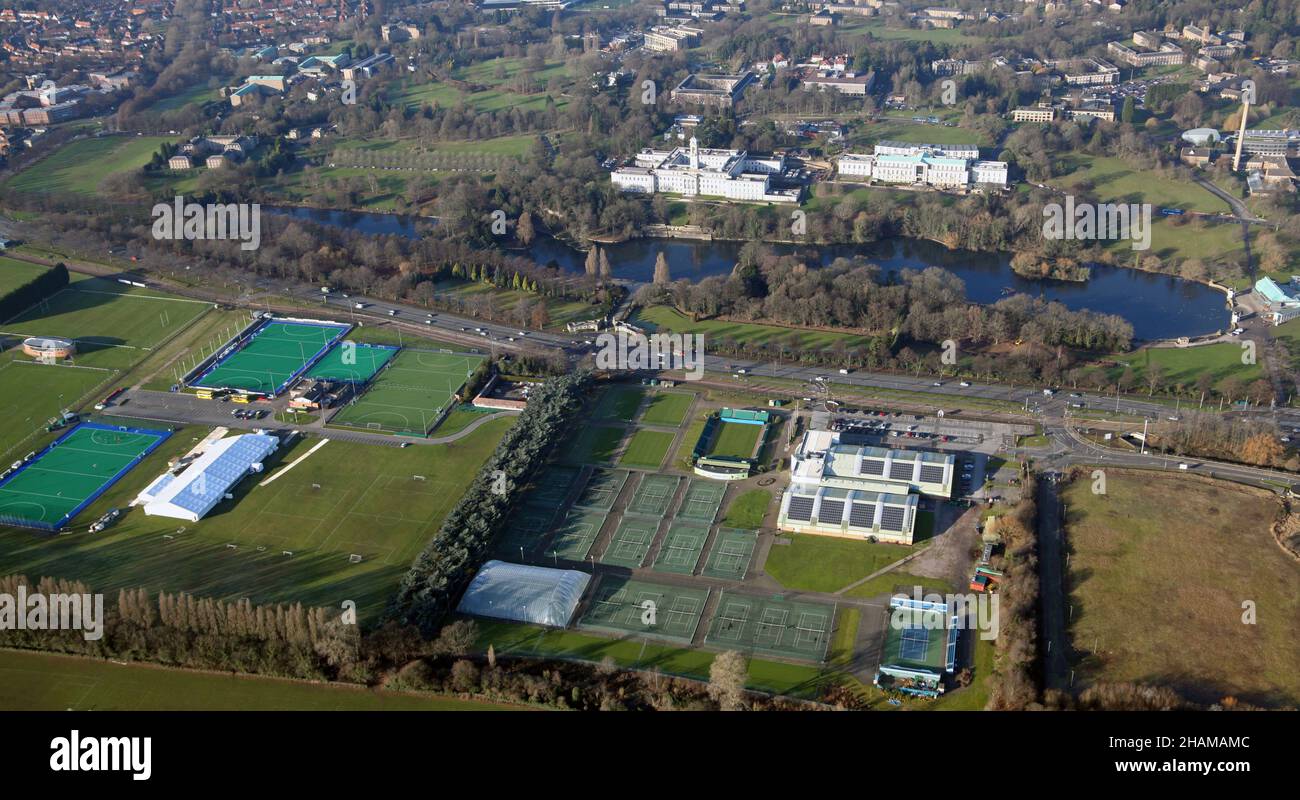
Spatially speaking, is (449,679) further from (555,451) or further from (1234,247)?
(1234,247)

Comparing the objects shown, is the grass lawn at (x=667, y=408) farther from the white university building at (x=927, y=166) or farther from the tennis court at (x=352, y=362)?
the white university building at (x=927, y=166)

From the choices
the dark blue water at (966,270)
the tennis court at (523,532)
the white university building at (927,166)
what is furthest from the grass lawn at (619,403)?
the white university building at (927,166)

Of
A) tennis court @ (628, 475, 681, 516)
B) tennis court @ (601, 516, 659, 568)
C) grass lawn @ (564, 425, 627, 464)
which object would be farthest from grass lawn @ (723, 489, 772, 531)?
grass lawn @ (564, 425, 627, 464)

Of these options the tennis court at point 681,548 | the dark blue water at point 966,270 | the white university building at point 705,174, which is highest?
the white university building at point 705,174

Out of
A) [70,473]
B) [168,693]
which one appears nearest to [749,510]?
[168,693]

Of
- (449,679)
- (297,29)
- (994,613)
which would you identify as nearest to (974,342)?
(994,613)

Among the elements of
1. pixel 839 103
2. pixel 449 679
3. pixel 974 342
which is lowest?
pixel 449 679
